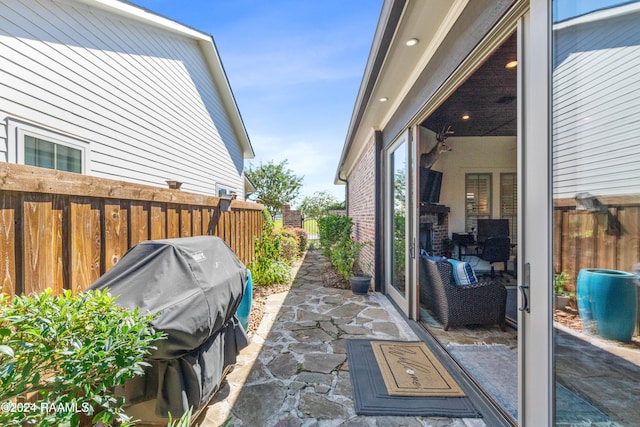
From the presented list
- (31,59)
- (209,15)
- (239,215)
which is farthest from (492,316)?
(209,15)

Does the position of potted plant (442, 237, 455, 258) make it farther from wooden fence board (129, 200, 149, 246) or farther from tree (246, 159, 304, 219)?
tree (246, 159, 304, 219)

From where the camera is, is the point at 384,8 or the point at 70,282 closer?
the point at 70,282

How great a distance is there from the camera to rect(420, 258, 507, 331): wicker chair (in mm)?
3299

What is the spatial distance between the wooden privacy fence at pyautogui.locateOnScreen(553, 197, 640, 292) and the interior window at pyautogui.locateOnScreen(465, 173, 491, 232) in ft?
18.9

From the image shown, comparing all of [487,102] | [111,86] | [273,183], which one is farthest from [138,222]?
[273,183]

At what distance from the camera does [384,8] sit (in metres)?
2.34

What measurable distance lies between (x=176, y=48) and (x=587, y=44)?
6.69 meters

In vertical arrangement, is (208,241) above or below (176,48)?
below

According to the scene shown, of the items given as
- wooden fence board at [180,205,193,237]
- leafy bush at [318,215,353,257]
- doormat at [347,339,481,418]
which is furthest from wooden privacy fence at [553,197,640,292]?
leafy bush at [318,215,353,257]

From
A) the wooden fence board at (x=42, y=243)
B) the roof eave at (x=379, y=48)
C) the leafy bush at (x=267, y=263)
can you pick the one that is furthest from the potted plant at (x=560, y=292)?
the leafy bush at (x=267, y=263)

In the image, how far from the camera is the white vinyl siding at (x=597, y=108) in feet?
3.32

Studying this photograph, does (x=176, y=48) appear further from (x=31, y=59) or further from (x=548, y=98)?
(x=548, y=98)

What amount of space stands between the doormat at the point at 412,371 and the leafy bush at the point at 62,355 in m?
1.98

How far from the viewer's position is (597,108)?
45.4 inches
